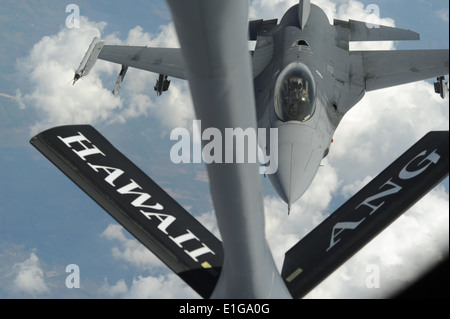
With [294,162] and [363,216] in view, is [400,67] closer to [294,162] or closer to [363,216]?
[294,162]

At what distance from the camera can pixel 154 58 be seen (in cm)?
2239

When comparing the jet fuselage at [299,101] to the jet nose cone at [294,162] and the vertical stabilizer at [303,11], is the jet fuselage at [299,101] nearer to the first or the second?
the jet nose cone at [294,162]

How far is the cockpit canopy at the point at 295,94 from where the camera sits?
1543 centimetres

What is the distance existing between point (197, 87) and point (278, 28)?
19.6 meters

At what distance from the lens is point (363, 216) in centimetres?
762

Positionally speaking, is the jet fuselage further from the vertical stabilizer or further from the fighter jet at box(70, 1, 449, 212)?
the vertical stabilizer

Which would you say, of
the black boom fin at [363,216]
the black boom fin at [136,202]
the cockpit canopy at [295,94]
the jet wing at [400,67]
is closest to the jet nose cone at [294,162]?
the cockpit canopy at [295,94]

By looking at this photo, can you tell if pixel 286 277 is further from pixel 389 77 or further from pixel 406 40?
pixel 406 40

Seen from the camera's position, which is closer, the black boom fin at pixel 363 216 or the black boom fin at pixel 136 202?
the black boom fin at pixel 363 216

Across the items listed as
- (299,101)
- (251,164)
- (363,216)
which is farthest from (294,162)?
(251,164)

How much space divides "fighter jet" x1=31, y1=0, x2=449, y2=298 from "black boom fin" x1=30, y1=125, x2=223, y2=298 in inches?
0.7

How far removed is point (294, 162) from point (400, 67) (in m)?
8.16

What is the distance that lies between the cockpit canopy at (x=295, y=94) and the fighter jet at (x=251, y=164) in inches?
1.3
